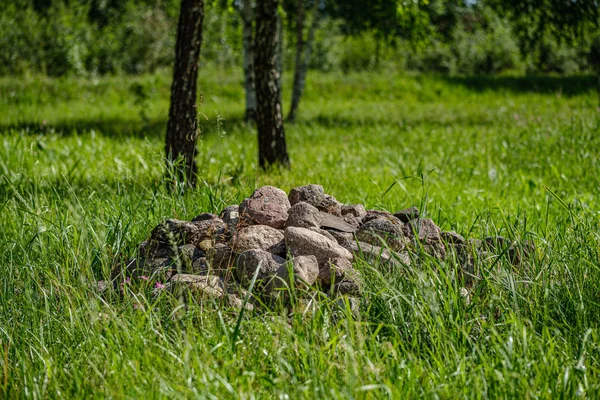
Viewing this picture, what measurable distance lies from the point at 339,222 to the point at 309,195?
332 millimetres

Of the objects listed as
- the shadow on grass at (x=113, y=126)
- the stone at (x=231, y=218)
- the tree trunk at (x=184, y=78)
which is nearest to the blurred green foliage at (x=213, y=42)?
the shadow on grass at (x=113, y=126)

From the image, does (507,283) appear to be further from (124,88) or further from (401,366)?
(124,88)

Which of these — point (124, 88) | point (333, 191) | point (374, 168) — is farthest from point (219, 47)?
point (333, 191)

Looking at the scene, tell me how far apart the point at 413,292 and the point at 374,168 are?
5.05 meters

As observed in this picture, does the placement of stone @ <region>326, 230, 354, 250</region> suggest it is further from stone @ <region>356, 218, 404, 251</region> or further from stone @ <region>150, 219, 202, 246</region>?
stone @ <region>150, 219, 202, 246</region>

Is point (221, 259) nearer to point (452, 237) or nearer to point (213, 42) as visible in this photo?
point (452, 237)

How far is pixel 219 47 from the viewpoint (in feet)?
88.7

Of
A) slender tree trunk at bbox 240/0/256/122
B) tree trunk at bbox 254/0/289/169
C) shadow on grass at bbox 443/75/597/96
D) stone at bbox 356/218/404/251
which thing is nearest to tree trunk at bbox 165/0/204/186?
tree trunk at bbox 254/0/289/169

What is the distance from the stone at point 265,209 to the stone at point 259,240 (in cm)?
14

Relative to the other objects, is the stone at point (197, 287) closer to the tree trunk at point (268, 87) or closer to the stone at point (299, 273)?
the stone at point (299, 273)

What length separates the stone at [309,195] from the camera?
13.4 ft

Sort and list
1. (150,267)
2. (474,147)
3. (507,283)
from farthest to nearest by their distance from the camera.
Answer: (474,147)
(150,267)
(507,283)

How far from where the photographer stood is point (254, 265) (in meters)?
3.23

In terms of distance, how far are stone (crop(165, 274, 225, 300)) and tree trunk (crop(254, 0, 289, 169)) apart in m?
4.26
